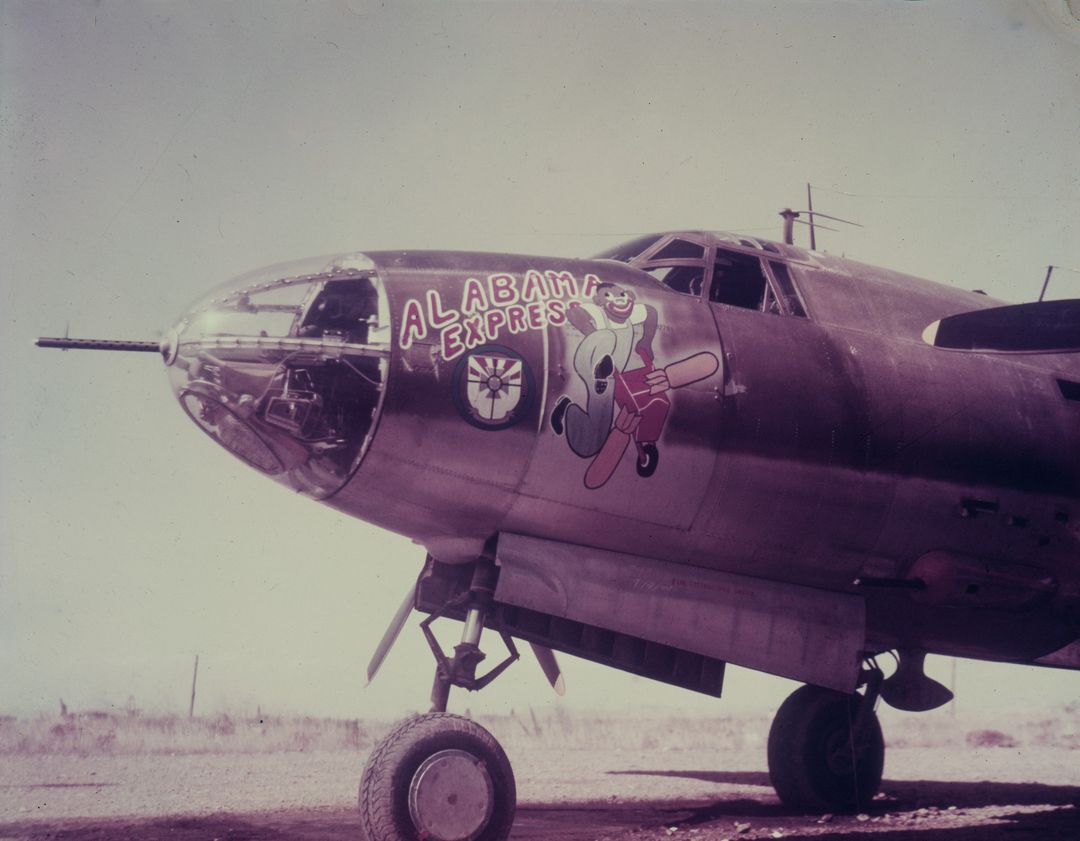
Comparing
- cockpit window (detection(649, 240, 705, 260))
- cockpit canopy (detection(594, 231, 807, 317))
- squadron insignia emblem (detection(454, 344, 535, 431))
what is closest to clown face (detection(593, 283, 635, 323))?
cockpit canopy (detection(594, 231, 807, 317))

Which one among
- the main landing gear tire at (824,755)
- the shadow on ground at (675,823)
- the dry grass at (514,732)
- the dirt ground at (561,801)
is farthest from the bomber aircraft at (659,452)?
the dry grass at (514,732)

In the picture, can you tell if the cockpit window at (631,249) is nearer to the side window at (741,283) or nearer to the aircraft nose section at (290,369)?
the side window at (741,283)

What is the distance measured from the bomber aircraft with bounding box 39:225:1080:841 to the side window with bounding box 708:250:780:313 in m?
0.03

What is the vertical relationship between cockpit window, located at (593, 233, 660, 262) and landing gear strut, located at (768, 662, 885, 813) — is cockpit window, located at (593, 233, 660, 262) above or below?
above

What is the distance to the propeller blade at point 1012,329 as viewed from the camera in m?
9.39

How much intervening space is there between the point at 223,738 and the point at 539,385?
12346mm

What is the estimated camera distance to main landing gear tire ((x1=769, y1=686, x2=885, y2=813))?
10766mm

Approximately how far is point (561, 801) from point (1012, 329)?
6267 millimetres

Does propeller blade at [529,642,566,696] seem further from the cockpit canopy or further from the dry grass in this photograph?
the dry grass

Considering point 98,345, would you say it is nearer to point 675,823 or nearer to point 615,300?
point 615,300

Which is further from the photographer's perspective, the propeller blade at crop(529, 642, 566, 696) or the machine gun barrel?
the propeller blade at crop(529, 642, 566, 696)

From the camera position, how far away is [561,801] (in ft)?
35.5

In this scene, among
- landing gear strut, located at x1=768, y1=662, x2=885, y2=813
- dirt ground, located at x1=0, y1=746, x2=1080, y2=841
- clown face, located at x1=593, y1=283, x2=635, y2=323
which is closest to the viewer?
clown face, located at x1=593, y1=283, x2=635, y2=323

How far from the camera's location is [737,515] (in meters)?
8.15
